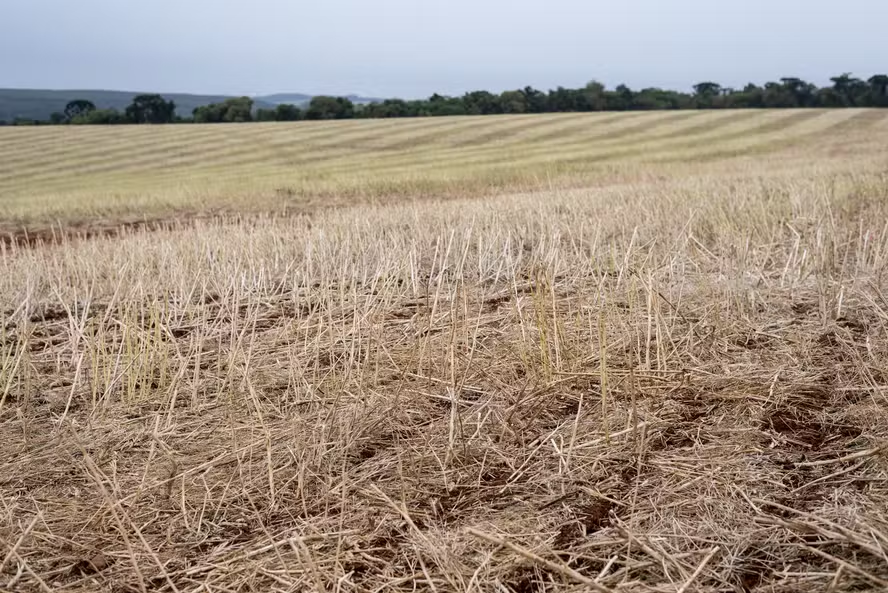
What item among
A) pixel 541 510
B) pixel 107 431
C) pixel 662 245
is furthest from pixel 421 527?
pixel 662 245

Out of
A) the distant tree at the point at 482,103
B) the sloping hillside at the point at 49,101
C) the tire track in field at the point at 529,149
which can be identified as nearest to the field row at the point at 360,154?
the tire track in field at the point at 529,149

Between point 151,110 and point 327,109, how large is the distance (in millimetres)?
11391

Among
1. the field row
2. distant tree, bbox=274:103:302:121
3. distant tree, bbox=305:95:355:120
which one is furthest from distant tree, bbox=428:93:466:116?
the field row

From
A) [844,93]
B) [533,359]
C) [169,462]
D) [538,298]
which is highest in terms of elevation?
[844,93]

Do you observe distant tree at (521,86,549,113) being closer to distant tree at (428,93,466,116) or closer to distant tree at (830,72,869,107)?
distant tree at (428,93,466,116)

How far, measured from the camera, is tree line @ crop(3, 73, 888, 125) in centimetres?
4156

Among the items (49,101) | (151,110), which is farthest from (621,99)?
(49,101)

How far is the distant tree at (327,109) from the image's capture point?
41344mm

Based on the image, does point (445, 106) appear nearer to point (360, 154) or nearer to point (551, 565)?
point (360, 154)

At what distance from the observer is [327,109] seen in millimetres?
41562

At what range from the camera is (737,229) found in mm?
5582

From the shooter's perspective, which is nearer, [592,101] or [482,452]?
[482,452]

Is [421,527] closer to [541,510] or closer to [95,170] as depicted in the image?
[541,510]

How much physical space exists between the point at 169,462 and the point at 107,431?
41cm
